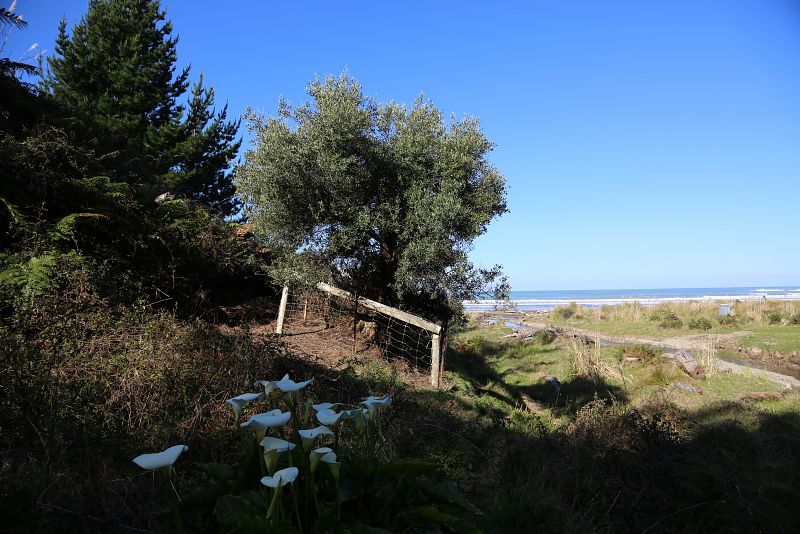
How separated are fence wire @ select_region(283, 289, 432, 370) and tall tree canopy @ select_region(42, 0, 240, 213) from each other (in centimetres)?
725

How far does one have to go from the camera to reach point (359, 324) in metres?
10.2

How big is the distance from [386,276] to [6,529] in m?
7.89

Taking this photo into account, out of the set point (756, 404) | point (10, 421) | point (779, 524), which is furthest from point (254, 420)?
point (756, 404)

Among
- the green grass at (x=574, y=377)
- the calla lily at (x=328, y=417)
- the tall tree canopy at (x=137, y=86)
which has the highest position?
the tall tree canopy at (x=137, y=86)

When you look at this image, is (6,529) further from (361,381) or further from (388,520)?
Answer: (361,381)

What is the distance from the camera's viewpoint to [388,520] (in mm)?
1991

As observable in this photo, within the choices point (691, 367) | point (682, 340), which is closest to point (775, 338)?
point (682, 340)

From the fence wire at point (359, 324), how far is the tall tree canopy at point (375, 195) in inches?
18.6

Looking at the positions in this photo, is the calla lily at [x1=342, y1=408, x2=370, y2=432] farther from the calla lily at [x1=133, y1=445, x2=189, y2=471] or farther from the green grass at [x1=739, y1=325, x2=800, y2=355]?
the green grass at [x1=739, y1=325, x2=800, y2=355]

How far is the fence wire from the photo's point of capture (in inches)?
392

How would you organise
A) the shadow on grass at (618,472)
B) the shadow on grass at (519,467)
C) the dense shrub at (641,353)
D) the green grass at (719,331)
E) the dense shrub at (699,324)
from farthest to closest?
the dense shrub at (699,324) < the green grass at (719,331) < the dense shrub at (641,353) < the shadow on grass at (618,472) < the shadow on grass at (519,467)

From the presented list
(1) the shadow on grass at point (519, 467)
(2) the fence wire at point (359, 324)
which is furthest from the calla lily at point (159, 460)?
(2) the fence wire at point (359, 324)

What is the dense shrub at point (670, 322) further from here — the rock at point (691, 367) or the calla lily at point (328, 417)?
the calla lily at point (328, 417)

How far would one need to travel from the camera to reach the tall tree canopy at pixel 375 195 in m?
9.15
